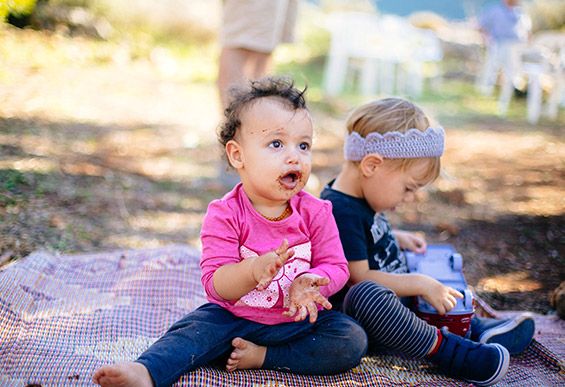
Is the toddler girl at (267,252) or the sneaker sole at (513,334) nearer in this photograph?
Answer: the toddler girl at (267,252)

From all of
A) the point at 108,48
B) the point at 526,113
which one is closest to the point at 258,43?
the point at 108,48

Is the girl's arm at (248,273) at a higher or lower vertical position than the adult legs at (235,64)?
lower

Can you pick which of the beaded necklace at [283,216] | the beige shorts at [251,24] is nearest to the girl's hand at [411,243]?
the beaded necklace at [283,216]

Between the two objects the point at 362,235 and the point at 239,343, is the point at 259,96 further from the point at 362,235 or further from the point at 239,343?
the point at 239,343

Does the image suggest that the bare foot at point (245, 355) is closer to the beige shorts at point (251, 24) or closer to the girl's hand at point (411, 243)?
the girl's hand at point (411, 243)

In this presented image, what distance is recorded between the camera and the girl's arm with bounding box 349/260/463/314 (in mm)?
2207

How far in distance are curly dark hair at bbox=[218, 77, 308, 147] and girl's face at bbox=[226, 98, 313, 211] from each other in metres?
0.02

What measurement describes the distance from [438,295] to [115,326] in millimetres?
1202

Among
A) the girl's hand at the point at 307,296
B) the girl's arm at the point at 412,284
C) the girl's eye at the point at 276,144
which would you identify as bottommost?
the girl's arm at the point at 412,284

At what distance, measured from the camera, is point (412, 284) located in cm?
224

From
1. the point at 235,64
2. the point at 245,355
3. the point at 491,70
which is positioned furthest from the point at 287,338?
the point at 491,70

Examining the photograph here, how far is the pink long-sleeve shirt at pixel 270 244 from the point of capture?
77.0 inches

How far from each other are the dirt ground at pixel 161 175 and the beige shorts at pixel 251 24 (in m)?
1.10

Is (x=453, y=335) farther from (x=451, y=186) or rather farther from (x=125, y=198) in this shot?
(x=451, y=186)
